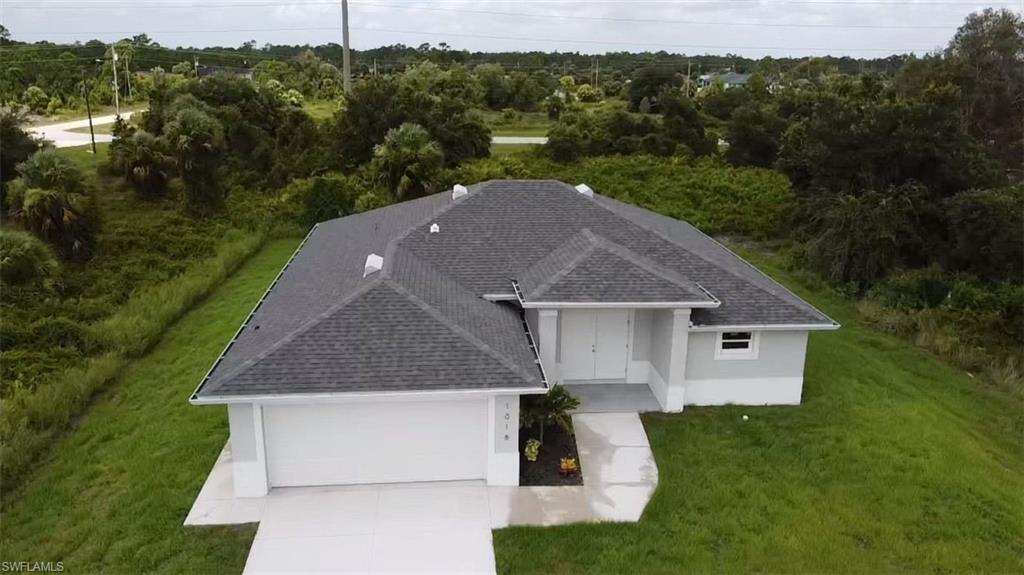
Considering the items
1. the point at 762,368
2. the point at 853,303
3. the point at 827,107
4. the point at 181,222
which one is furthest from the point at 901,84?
the point at 181,222

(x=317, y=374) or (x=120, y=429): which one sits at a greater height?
(x=317, y=374)

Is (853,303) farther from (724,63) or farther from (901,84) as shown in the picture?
(724,63)

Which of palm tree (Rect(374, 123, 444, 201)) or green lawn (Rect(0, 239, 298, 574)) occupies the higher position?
palm tree (Rect(374, 123, 444, 201))

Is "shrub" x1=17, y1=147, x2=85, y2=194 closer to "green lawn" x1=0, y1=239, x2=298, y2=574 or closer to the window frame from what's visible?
"green lawn" x1=0, y1=239, x2=298, y2=574

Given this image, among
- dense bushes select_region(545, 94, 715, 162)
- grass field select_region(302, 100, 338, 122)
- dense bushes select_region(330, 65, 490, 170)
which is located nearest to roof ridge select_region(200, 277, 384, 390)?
dense bushes select_region(330, 65, 490, 170)

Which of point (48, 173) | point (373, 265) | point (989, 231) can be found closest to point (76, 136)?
point (48, 173)

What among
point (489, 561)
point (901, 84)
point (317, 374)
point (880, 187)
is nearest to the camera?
point (489, 561)
